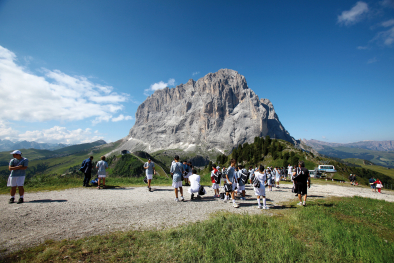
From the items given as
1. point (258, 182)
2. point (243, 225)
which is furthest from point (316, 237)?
point (258, 182)

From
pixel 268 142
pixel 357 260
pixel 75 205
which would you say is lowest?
pixel 357 260

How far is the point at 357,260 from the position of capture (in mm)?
4684

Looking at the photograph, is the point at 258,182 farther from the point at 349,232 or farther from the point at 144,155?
the point at 144,155

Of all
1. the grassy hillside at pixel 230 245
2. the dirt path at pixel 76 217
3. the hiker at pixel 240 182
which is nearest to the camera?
the grassy hillside at pixel 230 245

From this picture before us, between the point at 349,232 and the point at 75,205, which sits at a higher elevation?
the point at 75,205

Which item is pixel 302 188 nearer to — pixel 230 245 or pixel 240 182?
pixel 240 182

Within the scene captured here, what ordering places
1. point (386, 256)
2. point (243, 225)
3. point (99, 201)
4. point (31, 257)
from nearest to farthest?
point (31, 257), point (386, 256), point (243, 225), point (99, 201)

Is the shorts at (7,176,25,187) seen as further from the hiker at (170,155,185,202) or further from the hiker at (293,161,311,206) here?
the hiker at (293,161,311,206)

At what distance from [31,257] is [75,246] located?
894mm

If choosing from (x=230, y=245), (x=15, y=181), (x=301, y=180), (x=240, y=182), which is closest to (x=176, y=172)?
(x=240, y=182)

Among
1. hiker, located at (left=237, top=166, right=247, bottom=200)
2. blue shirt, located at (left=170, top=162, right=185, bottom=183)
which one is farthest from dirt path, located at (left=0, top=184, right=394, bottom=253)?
hiker, located at (left=237, top=166, right=247, bottom=200)

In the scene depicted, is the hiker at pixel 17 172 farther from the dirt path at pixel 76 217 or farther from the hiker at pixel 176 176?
the hiker at pixel 176 176

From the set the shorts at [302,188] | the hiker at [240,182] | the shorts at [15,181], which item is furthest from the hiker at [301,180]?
the shorts at [15,181]

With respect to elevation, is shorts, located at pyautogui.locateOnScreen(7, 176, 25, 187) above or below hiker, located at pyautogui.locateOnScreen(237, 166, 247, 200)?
above
